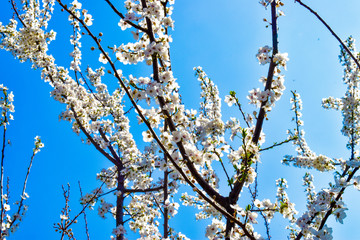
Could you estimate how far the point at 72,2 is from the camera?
7.34 metres

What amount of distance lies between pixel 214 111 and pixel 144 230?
3927mm

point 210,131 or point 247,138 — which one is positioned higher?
point 210,131

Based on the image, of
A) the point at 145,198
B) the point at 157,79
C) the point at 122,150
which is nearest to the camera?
the point at 157,79

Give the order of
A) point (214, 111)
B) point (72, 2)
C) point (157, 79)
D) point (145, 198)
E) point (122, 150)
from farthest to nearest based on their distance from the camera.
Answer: point (122, 150) → point (145, 198) → point (72, 2) → point (214, 111) → point (157, 79)

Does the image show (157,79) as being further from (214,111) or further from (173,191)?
(173,191)

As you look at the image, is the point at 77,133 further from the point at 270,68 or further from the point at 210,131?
the point at 270,68

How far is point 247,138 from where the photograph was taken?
13.1ft

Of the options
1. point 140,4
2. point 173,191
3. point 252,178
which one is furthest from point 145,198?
point 140,4

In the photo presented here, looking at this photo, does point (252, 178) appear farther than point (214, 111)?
No

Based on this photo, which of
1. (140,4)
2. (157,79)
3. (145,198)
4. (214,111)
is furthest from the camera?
(145,198)

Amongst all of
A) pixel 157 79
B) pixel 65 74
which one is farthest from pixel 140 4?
pixel 65 74

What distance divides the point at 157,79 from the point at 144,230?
5.42 meters

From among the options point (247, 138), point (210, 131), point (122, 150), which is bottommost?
point (247, 138)

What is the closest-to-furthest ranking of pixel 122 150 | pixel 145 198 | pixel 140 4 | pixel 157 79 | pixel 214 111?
1. pixel 157 79
2. pixel 140 4
3. pixel 214 111
4. pixel 145 198
5. pixel 122 150
